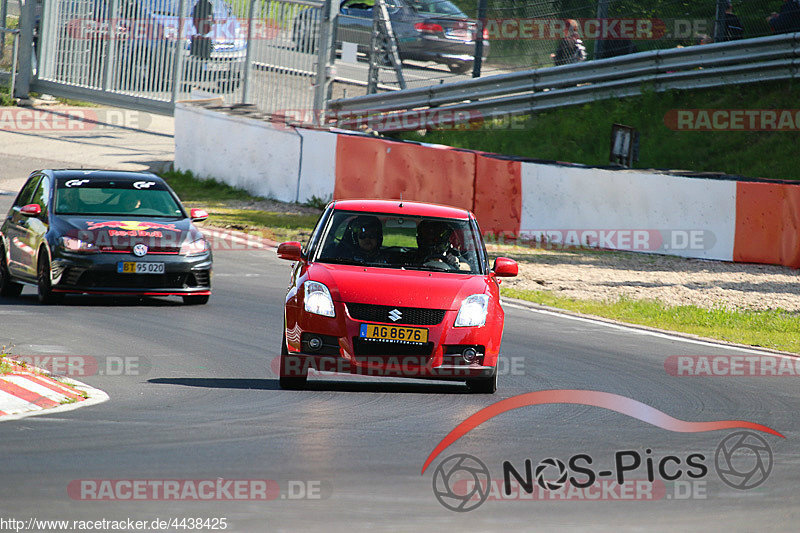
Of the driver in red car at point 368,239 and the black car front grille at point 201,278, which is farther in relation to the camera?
the black car front grille at point 201,278

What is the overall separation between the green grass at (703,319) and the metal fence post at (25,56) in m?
19.9

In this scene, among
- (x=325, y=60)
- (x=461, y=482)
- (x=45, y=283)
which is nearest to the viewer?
(x=461, y=482)

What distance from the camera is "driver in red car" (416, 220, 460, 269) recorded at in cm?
1017

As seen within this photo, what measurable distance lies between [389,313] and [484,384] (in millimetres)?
1042

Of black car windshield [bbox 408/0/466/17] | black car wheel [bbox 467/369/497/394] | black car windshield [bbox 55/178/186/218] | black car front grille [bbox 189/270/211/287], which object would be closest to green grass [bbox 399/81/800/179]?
black car windshield [bbox 408/0/466/17]

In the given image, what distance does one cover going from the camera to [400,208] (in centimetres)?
1042

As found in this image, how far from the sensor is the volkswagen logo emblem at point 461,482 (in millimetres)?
6305

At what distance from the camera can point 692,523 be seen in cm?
609

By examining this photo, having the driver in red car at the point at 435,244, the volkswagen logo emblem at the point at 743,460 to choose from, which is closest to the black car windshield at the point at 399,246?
the driver in red car at the point at 435,244

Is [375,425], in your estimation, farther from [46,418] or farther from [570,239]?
[570,239]

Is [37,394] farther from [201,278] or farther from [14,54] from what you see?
[14,54]

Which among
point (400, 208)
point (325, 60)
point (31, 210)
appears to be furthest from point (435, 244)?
point (325, 60)

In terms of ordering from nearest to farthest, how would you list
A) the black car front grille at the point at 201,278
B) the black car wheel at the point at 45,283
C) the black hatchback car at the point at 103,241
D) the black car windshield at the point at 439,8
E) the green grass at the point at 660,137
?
the black hatchback car at the point at 103,241 < the black car wheel at the point at 45,283 < the black car front grille at the point at 201,278 < the green grass at the point at 660,137 < the black car windshield at the point at 439,8

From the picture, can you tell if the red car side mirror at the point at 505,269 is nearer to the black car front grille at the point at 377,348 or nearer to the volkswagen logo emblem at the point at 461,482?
the black car front grille at the point at 377,348
